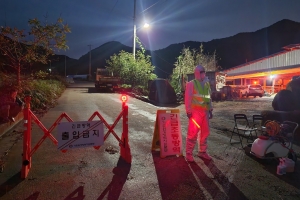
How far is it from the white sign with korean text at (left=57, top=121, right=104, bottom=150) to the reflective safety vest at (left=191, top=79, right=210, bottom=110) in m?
1.98

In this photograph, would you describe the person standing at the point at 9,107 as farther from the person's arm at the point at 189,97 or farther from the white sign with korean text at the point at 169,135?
the person's arm at the point at 189,97

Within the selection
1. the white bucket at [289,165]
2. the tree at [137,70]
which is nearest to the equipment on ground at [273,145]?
the white bucket at [289,165]

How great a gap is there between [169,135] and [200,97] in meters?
1.10

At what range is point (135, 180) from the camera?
4.80m

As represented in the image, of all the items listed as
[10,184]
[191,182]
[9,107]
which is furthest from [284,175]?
[9,107]

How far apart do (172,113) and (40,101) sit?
10172 mm

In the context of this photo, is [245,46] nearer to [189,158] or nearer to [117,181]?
[189,158]

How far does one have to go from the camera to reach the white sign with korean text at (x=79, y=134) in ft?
16.9

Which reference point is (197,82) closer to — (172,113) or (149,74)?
(172,113)

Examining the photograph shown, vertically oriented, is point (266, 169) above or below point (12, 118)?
below

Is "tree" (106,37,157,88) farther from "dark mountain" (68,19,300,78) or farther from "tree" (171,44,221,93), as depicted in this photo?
"dark mountain" (68,19,300,78)

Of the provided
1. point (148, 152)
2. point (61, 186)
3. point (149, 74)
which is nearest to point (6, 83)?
point (148, 152)

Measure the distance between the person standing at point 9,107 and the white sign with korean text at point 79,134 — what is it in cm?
485

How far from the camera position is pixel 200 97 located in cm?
584
